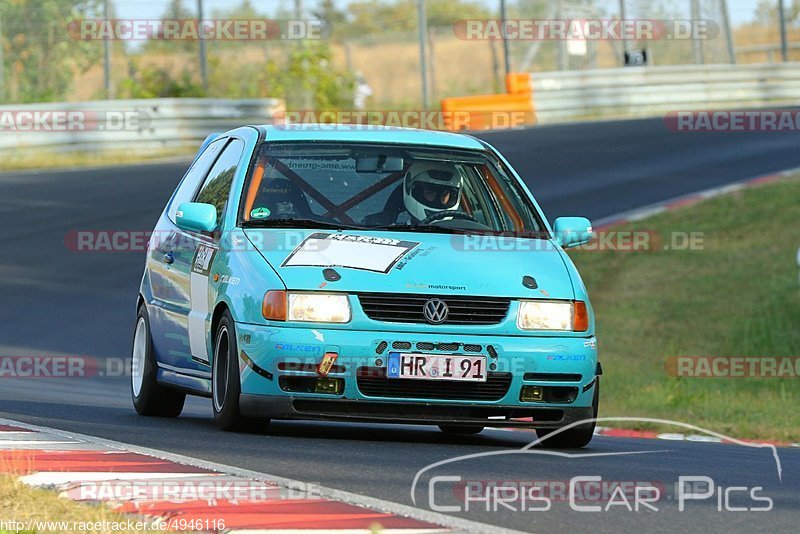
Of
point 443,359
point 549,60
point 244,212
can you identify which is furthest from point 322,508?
point 549,60

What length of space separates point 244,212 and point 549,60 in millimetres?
30491

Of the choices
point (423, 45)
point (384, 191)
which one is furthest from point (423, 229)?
point (423, 45)

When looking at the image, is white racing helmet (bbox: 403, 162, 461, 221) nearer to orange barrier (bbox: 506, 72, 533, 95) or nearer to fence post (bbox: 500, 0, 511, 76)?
orange barrier (bbox: 506, 72, 533, 95)

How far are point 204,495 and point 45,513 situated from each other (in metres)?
0.63

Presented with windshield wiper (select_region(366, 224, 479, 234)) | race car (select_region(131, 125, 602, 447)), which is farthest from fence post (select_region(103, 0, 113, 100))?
windshield wiper (select_region(366, 224, 479, 234))

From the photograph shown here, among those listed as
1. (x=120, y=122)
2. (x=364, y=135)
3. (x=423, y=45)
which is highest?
(x=423, y=45)

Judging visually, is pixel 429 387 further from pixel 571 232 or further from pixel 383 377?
pixel 571 232

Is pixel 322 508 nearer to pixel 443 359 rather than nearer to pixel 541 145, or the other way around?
pixel 443 359

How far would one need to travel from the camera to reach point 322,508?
5.29 metres

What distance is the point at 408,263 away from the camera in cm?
754

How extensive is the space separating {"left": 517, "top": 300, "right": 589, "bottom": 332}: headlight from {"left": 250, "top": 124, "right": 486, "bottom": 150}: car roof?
5.19 feet

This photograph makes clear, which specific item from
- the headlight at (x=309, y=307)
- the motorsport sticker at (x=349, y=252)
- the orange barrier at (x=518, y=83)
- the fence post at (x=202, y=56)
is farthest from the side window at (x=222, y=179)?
the orange barrier at (x=518, y=83)

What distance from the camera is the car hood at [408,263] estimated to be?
24.3 feet

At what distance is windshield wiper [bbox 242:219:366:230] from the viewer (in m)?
8.04
